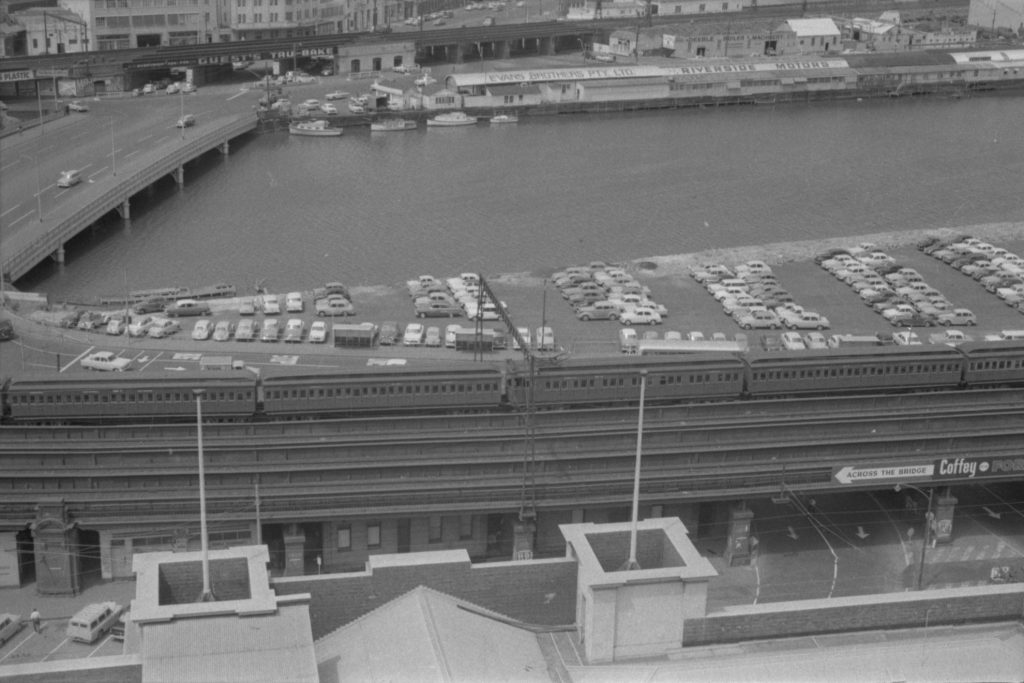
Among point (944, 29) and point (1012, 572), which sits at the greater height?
point (944, 29)

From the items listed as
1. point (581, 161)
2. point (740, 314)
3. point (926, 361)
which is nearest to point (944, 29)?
point (581, 161)

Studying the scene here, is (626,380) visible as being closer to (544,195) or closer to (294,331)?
(294,331)

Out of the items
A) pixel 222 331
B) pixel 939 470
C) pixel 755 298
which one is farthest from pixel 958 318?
pixel 222 331

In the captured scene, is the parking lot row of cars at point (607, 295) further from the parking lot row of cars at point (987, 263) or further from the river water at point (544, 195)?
the parking lot row of cars at point (987, 263)

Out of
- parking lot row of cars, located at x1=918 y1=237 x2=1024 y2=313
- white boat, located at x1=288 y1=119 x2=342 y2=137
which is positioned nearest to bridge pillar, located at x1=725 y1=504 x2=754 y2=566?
parking lot row of cars, located at x1=918 y1=237 x2=1024 y2=313

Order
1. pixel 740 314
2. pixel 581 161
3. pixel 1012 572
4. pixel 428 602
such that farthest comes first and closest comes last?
pixel 581 161
pixel 740 314
pixel 1012 572
pixel 428 602

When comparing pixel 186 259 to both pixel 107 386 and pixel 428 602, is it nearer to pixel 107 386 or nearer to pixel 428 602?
pixel 107 386
